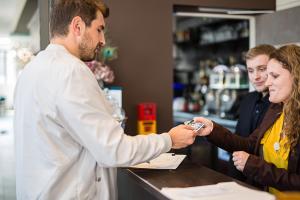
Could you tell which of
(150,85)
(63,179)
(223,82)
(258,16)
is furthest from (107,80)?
(223,82)

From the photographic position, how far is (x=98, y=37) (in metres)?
1.74

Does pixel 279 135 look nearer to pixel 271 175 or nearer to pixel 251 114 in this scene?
pixel 271 175

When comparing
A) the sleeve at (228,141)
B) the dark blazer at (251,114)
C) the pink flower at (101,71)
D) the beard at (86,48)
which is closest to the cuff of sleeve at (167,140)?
the beard at (86,48)

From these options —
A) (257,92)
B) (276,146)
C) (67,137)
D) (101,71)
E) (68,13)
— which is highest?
(68,13)

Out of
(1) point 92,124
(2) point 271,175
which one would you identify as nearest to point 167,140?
(1) point 92,124

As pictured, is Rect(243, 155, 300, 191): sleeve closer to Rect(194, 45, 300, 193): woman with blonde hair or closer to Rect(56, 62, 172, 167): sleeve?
Rect(194, 45, 300, 193): woman with blonde hair

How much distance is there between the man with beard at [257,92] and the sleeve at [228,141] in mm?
401

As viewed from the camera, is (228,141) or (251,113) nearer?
(228,141)

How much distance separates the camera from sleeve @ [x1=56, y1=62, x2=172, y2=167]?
4.85 ft

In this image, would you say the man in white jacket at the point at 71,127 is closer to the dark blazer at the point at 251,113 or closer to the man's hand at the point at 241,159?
the man's hand at the point at 241,159

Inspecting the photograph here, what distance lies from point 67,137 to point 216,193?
64 centimetres

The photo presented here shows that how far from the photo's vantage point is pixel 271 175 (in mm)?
1754

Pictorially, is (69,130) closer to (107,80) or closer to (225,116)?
(107,80)

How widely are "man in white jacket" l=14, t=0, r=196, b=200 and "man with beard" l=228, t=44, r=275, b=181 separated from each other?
3.51 feet
